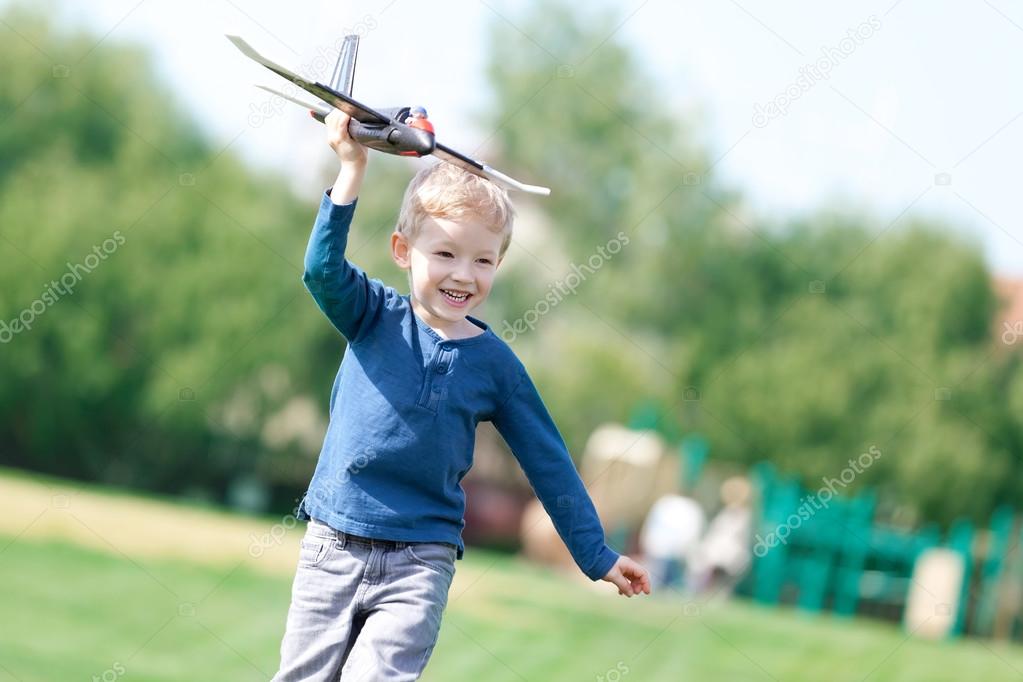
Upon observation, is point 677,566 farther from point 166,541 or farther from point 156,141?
point 156,141

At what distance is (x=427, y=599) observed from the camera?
323 centimetres

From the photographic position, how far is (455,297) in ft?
10.9

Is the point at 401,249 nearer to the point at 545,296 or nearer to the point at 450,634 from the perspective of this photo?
the point at 450,634

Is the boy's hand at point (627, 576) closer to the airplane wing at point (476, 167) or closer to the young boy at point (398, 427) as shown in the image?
the young boy at point (398, 427)

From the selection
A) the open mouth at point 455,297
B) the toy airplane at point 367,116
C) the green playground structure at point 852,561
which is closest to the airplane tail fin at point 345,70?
the toy airplane at point 367,116

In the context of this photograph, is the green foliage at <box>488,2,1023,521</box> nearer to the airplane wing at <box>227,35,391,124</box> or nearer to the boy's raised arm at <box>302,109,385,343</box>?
the boy's raised arm at <box>302,109,385,343</box>

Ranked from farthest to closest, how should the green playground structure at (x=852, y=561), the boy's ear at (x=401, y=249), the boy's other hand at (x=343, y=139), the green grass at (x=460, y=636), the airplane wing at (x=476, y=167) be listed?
1. the green playground structure at (x=852, y=561)
2. the green grass at (x=460, y=636)
3. the boy's ear at (x=401, y=249)
4. the airplane wing at (x=476, y=167)
5. the boy's other hand at (x=343, y=139)

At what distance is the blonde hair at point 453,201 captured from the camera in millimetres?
3275

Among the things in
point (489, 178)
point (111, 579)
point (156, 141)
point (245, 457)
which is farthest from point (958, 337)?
point (489, 178)

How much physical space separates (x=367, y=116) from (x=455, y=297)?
545 millimetres

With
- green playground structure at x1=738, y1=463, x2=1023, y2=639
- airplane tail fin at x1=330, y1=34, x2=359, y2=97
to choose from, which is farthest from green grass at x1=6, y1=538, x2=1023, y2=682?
airplane tail fin at x1=330, y1=34, x2=359, y2=97

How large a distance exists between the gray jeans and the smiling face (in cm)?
59

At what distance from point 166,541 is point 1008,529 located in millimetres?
11455

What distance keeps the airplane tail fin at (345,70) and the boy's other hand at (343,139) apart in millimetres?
80
